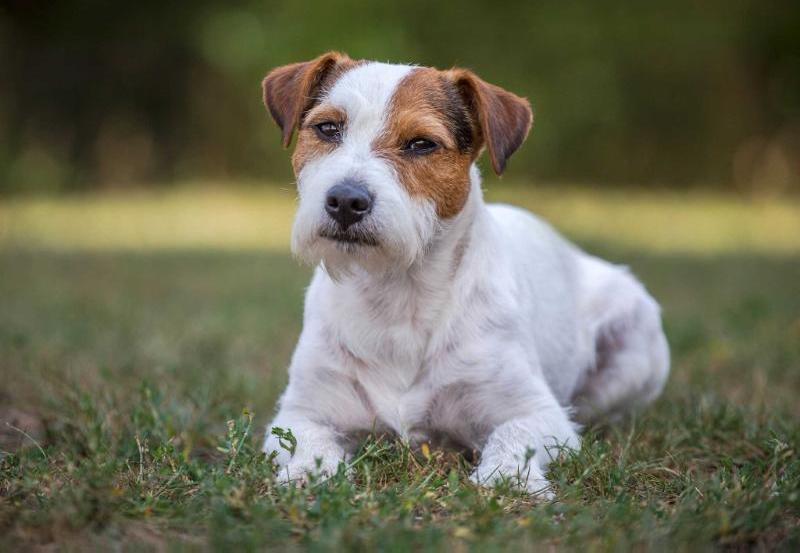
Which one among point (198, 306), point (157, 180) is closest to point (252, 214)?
point (157, 180)

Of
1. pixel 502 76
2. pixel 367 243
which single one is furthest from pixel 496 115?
pixel 502 76

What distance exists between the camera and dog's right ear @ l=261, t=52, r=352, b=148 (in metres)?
4.05

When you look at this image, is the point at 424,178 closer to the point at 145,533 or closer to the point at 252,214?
the point at 145,533

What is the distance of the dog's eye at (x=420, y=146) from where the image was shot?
3780 mm

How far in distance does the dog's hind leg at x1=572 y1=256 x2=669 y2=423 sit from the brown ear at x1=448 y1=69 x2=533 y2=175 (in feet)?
4.85

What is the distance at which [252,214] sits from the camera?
46.6 ft

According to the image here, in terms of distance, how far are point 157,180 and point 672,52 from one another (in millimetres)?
9938

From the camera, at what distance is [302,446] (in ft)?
12.0

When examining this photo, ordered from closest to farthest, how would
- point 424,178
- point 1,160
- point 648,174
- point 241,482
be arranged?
point 241,482 → point 424,178 → point 1,160 → point 648,174

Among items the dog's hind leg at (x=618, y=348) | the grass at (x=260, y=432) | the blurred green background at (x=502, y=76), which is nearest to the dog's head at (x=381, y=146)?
the grass at (x=260, y=432)

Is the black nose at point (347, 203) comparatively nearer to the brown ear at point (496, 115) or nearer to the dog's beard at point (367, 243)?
the dog's beard at point (367, 243)

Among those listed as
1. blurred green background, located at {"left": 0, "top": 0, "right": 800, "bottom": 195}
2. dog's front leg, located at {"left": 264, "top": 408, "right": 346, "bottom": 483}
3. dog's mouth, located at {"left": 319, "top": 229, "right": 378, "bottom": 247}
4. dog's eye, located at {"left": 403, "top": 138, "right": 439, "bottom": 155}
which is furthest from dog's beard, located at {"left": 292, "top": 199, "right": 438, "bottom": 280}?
blurred green background, located at {"left": 0, "top": 0, "right": 800, "bottom": 195}

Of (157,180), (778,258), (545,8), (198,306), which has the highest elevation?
(545,8)

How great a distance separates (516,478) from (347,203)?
1.15 m
